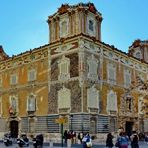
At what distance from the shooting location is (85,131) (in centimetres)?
3375

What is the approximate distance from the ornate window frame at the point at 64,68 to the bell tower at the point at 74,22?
8.67 ft

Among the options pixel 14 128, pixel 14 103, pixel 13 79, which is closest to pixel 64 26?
pixel 13 79

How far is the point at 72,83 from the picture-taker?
3528cm

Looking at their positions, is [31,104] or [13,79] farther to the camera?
[13,79]

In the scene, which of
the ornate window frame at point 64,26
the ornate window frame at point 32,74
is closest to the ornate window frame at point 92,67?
the ornate window frame at point 64,26

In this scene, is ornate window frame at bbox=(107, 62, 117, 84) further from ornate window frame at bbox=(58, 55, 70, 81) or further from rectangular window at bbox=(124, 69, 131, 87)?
ornate window frame at bbox=(58, 55, 70, 81)

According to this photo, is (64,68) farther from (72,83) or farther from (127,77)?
(127,77)

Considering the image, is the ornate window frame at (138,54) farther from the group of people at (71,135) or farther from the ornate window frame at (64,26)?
the group of people at (71,135)

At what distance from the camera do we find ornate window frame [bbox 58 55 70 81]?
3598 centimetres

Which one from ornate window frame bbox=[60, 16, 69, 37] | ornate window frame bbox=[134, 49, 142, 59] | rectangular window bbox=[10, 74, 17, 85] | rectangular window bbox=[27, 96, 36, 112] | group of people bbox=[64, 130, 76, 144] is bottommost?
group of people bbox=[64, 130, 76, 144]

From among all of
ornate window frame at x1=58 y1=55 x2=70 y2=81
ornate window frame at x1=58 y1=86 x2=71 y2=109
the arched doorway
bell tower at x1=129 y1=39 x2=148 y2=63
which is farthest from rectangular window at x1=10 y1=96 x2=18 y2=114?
bell tower at x1=129 y1=39 x2=148 y2=63

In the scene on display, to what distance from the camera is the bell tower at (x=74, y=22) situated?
3769 centimetres

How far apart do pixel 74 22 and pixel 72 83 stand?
23.6 feet

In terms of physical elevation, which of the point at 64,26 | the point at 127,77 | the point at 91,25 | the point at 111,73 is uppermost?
the point at 91,25
